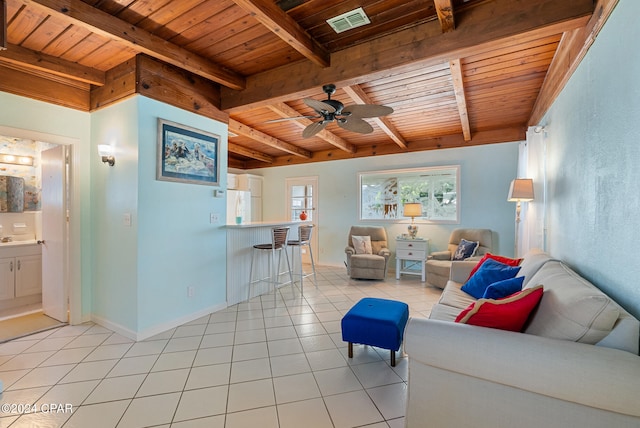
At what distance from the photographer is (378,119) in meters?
4.00

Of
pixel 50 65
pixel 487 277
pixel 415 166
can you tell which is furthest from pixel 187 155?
pixel 415 166

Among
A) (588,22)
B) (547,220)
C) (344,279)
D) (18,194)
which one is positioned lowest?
(344,279)

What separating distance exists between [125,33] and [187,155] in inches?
46.2

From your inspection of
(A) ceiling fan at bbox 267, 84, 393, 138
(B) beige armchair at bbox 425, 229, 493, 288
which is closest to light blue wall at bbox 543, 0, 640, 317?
(A) ceiling fan at bbox 267, 84, 393, 138

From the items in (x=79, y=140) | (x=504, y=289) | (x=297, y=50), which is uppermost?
(x=297, y=50)

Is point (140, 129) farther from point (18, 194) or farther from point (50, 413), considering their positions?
point (18, 194)

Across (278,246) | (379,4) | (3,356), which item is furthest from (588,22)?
(3,356)

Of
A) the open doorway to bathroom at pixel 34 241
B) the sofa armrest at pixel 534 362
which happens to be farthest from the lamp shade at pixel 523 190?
the open doorway to bathroom at pixel 34 241

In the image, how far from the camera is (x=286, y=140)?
5559 millimetres

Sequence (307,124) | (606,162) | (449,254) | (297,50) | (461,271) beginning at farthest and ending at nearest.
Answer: (449,254) → (307,124) → (461,271) → (297,50) → (606,162)

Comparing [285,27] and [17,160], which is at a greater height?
[285,27]

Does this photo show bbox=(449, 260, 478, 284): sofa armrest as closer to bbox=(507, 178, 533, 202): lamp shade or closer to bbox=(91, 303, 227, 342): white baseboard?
bbox=(507, 178, 533, 202): lamp shade

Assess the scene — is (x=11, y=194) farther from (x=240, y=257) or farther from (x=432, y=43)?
(x=432, y=43)

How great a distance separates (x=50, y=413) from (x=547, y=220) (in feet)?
14.0
